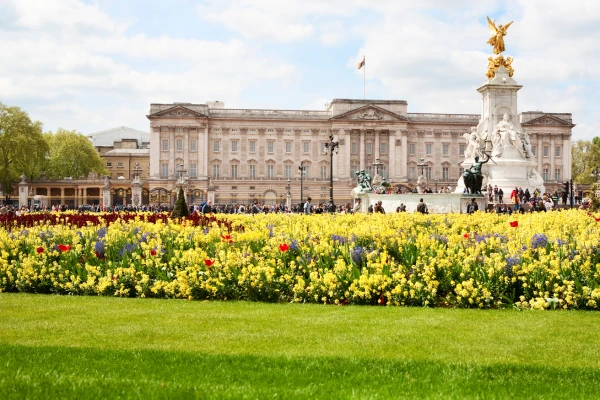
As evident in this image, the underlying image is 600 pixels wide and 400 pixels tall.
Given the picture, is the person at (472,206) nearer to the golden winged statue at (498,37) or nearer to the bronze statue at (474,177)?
the bronze statue at (474,177)

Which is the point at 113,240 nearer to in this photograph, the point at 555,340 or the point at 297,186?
the point at 555,340

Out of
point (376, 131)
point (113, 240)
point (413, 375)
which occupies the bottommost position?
point (413, 375)

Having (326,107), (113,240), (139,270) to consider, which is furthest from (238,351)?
(326,107)

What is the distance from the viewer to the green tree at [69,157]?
300 feet

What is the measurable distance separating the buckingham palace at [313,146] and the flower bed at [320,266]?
76.1m

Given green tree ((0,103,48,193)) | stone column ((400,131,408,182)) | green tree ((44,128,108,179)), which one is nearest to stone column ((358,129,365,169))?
stone column ((400,131,408,182))

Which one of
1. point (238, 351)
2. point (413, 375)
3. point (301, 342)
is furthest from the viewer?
point (301, 342)

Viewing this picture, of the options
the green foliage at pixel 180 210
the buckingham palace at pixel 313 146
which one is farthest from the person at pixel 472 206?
the buckingham palace at pixel 313 146

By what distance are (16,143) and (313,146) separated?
1525 inches

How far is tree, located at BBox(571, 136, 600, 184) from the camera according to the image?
334 ft

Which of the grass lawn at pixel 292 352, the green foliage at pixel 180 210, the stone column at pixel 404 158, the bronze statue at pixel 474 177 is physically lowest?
the grass lawn at pixel 292 352

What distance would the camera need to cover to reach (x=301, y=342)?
300 inches

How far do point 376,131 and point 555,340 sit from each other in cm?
8541

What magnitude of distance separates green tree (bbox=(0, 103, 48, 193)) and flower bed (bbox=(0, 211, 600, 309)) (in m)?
68.1
